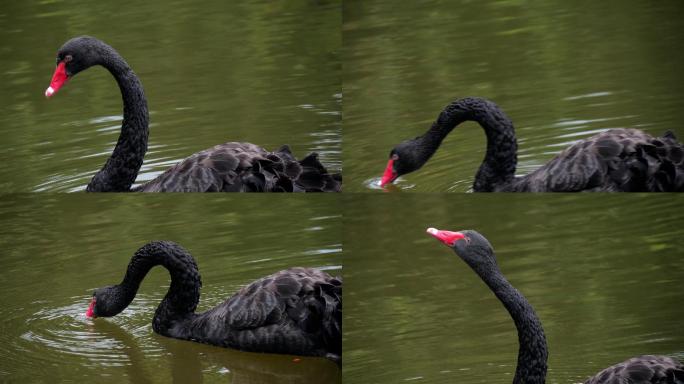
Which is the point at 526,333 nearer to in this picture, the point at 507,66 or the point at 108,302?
the point at 507,66

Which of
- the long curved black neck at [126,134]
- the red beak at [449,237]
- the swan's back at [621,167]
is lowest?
the red beak at [449,237]

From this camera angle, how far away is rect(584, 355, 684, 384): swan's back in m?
3.65

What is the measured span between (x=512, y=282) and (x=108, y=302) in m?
1.32

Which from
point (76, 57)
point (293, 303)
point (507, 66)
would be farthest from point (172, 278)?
point (507, 66)

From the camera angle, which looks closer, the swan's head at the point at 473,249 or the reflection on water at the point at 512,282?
the swan's head at the point at 473,249

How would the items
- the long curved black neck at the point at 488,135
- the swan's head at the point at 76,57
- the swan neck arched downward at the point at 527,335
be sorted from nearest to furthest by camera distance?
the swan neck arched downward at the point at 527,335, the long curved black neck at the point at 488,135, the swan's head at the point at 76,57

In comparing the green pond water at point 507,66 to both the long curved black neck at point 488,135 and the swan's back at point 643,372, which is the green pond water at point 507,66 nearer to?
the long curved black neck at point 488,135

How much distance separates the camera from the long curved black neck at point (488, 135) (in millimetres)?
3699

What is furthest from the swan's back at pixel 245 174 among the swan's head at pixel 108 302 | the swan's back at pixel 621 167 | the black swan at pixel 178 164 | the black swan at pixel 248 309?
the swan's back at pixel 621 167

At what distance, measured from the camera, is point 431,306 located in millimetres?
3840

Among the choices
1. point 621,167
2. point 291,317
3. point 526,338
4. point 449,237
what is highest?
point 621,167

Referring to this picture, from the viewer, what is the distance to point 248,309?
12.4ft

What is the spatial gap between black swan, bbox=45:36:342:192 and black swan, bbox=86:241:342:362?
239mm

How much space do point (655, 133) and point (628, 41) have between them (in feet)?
1.19
